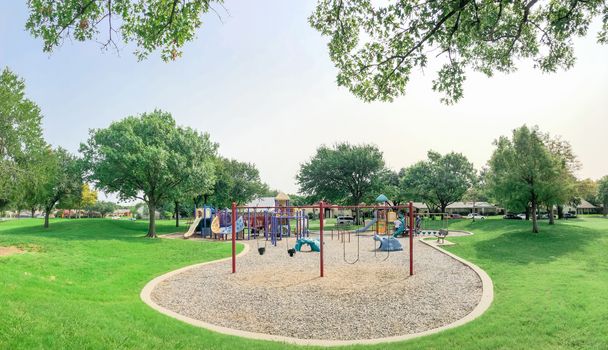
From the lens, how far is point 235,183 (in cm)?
5997

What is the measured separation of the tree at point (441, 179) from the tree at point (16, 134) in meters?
50.5

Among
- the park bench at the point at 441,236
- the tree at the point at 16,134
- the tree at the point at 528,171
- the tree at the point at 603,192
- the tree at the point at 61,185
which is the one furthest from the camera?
the tree at the point at 603,192

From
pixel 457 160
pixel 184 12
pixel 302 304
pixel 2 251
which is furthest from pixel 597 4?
pixel 457 160

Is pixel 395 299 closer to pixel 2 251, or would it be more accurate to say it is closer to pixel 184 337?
pixel 184 337

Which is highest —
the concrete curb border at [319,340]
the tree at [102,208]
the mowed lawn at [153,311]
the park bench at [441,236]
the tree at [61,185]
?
the tree at [61,185]

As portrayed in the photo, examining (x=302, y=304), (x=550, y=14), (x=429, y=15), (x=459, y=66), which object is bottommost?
(x=302, y=304)

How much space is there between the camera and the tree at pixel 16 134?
2200 centimetres

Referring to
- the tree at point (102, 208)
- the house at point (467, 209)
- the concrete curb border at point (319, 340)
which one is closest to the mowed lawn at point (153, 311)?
the concrete curb border at point (319, 340)

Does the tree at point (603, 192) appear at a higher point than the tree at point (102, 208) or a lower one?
higher

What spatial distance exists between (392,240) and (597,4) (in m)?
15.3

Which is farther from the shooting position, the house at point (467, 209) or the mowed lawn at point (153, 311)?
the house at point (467, 209)

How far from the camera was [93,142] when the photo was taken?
109ft

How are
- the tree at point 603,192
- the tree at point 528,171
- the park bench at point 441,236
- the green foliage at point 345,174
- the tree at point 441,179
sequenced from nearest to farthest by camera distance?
1. the park bench at point 441,236
2. the tree at point 528,171
3. the green foliage at point 345,174
4. the tree at point 441,179
5. the tree at point 603,192

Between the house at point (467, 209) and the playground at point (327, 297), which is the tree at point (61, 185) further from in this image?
the house at point (467, 209)
